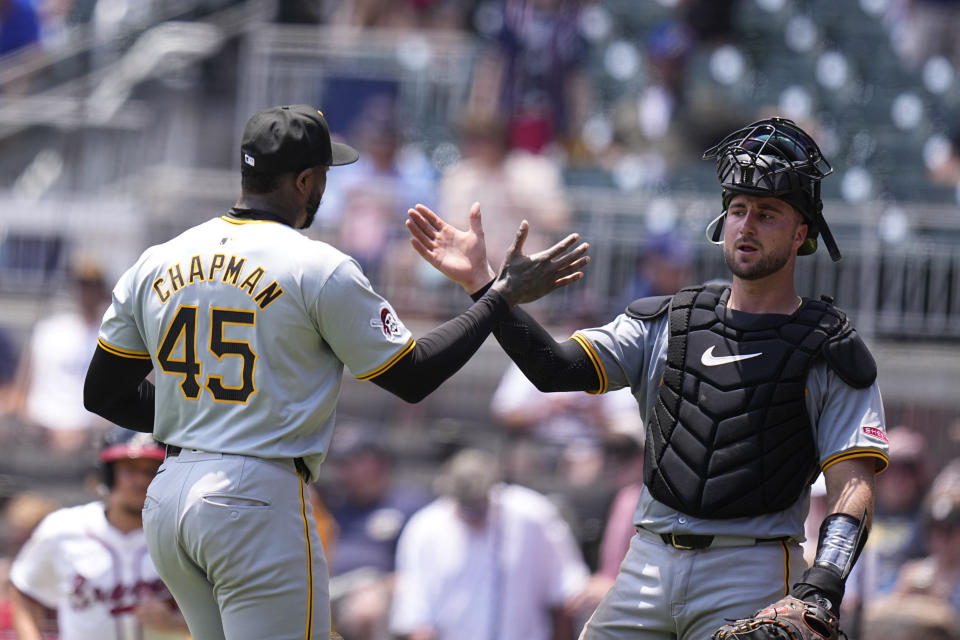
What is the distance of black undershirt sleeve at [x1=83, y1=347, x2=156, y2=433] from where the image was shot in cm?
398

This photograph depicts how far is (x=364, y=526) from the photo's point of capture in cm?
793

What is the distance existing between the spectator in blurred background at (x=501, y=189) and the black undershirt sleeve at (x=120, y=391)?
17.0ft

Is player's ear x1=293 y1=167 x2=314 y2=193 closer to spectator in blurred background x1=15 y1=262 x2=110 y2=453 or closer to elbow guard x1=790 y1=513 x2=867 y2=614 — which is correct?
elbow guard x1=790 y1=513 x2=867 y2=614

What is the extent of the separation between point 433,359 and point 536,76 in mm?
8159

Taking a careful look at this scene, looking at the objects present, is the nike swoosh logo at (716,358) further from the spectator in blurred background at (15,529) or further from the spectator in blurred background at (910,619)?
the spectator in blurred background at (15,529)

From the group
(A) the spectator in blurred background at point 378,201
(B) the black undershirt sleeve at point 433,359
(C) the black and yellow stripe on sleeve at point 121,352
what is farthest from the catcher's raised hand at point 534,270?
(A) the spectator in blurred background at point 378,201

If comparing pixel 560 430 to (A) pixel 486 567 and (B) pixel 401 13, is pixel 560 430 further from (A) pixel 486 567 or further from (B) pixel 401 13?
(B) pixel 401 13

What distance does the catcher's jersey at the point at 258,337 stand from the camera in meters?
3.65

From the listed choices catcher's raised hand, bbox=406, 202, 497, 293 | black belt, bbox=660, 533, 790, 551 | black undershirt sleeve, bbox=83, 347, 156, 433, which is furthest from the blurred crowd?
black belt, bbox=660, 533, 790, 551

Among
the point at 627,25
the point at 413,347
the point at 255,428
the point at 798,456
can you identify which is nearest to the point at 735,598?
the point at 798,456

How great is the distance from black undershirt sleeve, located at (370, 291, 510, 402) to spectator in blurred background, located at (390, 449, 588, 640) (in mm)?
3781

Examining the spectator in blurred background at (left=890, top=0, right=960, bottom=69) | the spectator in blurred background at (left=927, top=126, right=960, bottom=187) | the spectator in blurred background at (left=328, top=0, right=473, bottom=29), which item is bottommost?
the spectator in blurred background at (left=927, top=126, right=960, bottom=187)

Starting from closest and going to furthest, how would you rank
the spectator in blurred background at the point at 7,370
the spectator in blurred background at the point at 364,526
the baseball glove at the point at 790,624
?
the baseball glove at the point at 790,624
the spectator in blurred background at the point at 364,526
the spectator in blurred background at the point at 7,370

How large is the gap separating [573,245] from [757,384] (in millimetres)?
759
